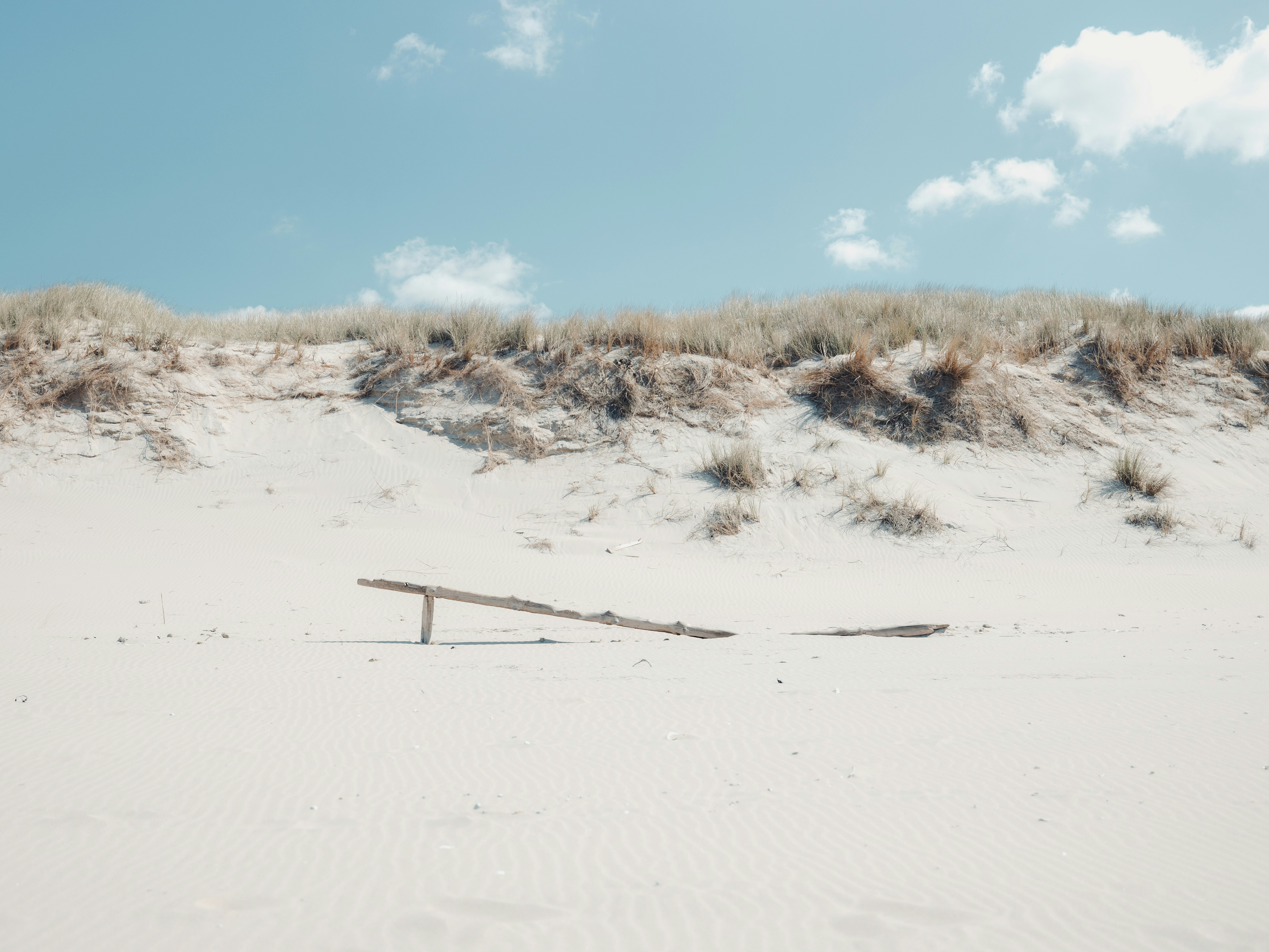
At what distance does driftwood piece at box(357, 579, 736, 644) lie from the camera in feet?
19.2

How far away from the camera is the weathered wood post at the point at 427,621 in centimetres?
598

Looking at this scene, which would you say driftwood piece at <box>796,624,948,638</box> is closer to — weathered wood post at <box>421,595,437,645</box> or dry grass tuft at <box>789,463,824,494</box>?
weathered wood post at <box>421,595,437,645</box>

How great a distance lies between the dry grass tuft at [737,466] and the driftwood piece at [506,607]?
5040 millimetres

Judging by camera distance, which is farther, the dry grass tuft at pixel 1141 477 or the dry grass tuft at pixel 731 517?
the dry grass tuft at pixel 1141 477

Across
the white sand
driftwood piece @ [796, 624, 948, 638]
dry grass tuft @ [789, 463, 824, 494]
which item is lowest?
the white sand

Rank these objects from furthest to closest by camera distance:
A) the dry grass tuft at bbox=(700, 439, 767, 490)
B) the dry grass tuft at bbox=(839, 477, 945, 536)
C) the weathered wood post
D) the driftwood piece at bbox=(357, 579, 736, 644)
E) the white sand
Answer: the dry grass tuft at bbox=(700, 439, 767, 490) → the dry grass tuft at bbox=(839, 477, 945, 536) → the weathered wood post → the driftwood piece at bbox=(357, 579, 736, 644) → the white sand

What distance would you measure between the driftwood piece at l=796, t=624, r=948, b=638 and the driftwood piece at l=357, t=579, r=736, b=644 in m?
1.21

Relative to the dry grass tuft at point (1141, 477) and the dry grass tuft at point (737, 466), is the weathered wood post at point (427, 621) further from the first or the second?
the dry grass tuft at point (1141, 477)

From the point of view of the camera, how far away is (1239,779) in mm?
2791

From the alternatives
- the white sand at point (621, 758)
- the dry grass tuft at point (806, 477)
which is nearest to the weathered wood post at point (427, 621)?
the white sand at point (621, 758)

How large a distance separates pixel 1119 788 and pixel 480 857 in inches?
89.1

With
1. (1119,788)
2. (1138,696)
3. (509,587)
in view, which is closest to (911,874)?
(1119,788)

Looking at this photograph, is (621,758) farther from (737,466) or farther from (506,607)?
(737,466)

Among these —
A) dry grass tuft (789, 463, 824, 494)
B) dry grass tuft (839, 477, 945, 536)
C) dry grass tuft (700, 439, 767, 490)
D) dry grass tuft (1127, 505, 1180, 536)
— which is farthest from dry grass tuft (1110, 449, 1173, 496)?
dry grass tuft (700, 439, 767, 490)
